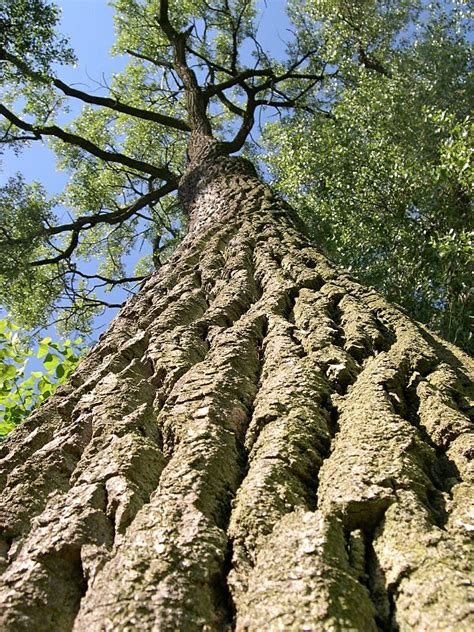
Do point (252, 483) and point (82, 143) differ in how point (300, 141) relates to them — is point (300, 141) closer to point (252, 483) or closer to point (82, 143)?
point (82, 143)

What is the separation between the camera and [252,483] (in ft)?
4.02

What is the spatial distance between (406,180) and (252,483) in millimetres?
5590

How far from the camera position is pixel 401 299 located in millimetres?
5625

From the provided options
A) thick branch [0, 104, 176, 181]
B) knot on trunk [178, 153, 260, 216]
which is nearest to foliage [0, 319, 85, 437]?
knot on trunk [178, 153, 260, 216]

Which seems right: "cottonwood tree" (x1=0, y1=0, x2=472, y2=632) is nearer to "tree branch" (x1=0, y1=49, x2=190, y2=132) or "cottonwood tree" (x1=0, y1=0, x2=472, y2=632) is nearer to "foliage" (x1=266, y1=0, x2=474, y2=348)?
→ "foliage" (x1=266, y1=0, x2=474, y2=348)

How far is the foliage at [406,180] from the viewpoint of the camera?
205 inches

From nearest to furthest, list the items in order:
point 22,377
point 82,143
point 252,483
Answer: point 252,483 → point 22,377 → point 82,143

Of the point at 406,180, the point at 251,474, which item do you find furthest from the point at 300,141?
the point at 251,474

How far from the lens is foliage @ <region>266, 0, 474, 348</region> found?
5.22m

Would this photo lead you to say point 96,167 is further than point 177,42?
Yes

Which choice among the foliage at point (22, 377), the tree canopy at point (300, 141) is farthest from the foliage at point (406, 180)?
the foliage at point (22, 377)

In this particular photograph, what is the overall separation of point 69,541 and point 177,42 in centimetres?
1087

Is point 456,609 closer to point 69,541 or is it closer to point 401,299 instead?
point 69,541

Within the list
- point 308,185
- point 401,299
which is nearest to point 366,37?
point 308,185
